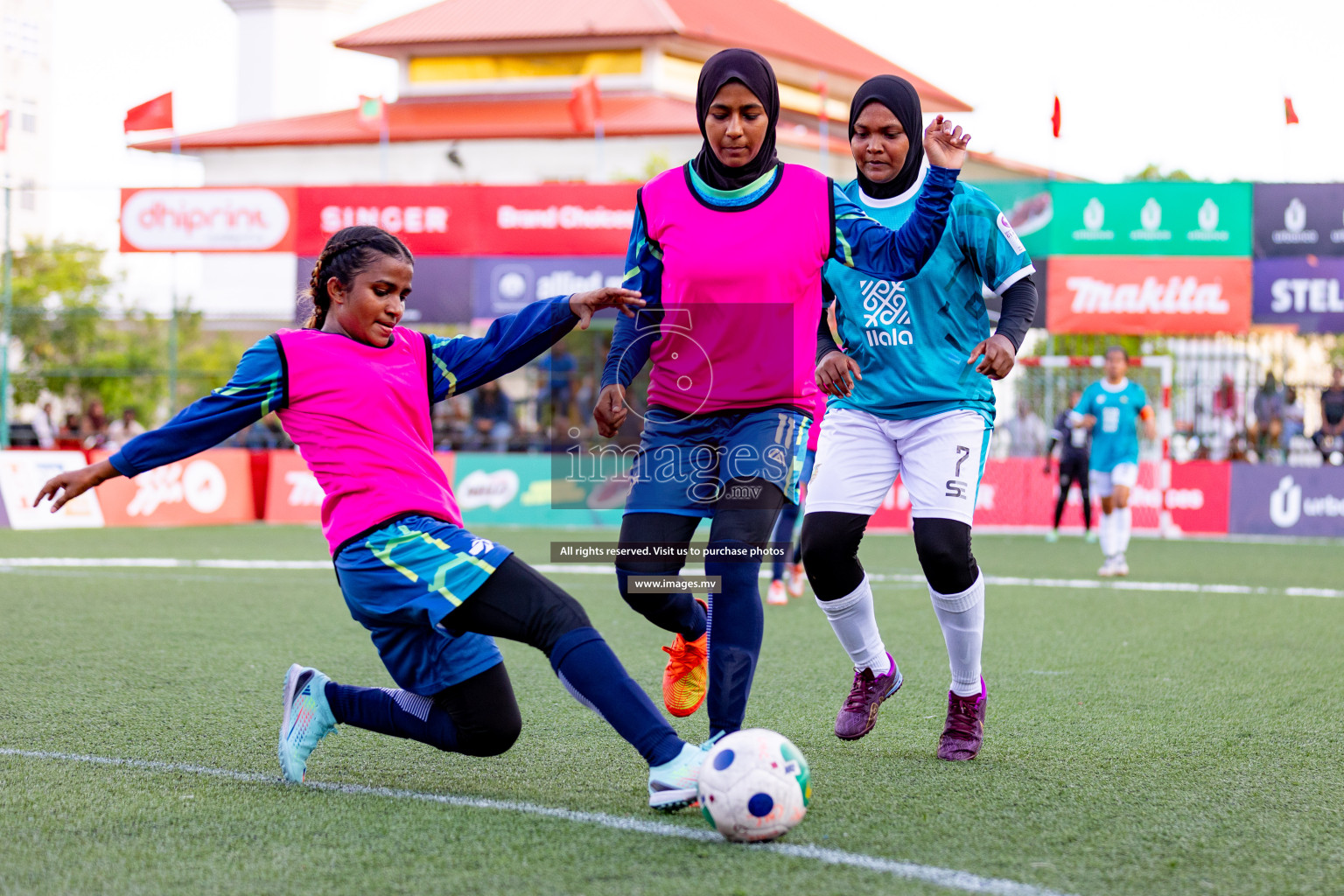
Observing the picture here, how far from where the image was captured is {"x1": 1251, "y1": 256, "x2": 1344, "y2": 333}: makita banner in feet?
54.9

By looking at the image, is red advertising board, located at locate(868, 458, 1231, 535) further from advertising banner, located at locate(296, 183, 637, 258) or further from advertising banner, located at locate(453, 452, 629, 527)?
advertising banner, located at locate(296, 183, 637, 258)

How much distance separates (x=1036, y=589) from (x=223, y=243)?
11532mm

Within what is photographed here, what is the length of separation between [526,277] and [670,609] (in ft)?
46.4

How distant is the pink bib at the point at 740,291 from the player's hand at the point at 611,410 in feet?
0.51

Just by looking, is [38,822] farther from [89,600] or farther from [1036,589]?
[1036,589]

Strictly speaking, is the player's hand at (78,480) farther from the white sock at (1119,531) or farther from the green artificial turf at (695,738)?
the white sock at (1119,531)

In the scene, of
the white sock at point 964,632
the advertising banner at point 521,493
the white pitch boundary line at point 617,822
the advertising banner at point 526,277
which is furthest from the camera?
the advertising banner at point 526,277

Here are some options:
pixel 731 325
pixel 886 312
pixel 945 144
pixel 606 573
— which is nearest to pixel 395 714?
pixel 731 325

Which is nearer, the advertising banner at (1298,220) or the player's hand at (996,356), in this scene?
the player's hand at (996,356)

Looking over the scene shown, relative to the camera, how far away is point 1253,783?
4039mm

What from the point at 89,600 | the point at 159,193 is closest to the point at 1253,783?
the point at 89,600

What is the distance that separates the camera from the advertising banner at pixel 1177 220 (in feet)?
54.6

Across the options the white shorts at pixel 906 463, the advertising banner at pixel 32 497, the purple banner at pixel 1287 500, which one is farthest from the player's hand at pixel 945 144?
the purple banner at pixel 1287 500

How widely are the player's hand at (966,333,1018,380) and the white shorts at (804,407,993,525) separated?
233 mm
